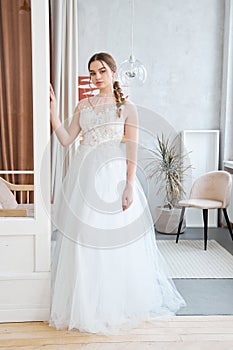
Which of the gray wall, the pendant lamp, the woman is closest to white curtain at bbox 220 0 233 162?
the gray wall

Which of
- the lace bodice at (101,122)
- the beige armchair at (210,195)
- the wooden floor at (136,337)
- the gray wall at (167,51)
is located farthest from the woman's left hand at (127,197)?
the gray wall at (167,51)

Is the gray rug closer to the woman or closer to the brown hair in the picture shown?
the woman

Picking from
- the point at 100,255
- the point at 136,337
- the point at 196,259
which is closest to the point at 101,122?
the point at 100,255

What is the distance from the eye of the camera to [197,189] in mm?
4527

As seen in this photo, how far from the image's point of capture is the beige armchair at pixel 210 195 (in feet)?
13.7

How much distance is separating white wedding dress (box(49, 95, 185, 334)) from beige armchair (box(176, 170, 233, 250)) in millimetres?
1502

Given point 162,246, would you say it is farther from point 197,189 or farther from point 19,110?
point 19,110

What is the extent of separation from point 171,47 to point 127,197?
289 centimetres

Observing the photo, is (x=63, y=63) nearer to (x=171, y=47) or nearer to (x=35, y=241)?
(x=171, y=47)

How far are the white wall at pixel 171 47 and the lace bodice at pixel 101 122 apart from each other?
2361 mm

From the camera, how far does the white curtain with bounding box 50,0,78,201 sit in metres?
4.32

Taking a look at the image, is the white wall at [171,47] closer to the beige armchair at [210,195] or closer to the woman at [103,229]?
the beige armchair at [210,195]

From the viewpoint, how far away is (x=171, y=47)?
5.05 metres

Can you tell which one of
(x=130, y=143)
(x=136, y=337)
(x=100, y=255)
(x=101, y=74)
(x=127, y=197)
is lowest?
(x=136, y=337)
